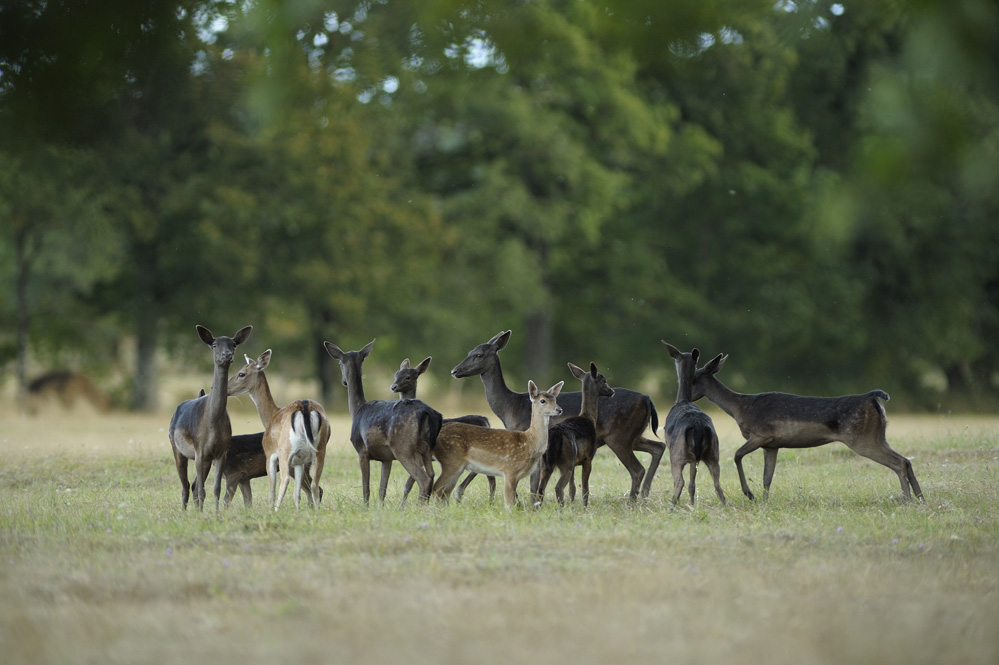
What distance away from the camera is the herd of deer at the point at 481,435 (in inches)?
355

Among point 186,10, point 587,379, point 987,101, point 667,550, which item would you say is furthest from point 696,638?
point 587,379

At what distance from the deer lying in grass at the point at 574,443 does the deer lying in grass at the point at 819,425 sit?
49.0 inches

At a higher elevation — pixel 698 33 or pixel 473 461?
pixel 698 33

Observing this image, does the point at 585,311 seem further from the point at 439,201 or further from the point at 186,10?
the point at 186,10

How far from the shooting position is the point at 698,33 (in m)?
3.46

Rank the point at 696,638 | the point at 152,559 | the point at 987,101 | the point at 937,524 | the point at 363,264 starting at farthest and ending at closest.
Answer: the point at 363,264 → the point at 937,524 → the point at 152,559 → the point at 696,638 → the point at 987,101

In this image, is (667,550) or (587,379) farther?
(587,379)

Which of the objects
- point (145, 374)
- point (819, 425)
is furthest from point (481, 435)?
point (145, 374)

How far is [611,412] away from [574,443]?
0.96 m

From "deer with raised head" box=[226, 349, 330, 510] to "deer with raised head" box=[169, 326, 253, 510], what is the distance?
0.32 m

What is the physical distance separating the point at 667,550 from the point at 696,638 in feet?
6.96

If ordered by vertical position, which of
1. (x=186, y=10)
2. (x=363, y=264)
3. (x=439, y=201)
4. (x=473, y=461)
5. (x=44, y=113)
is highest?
(x=439, y=201)

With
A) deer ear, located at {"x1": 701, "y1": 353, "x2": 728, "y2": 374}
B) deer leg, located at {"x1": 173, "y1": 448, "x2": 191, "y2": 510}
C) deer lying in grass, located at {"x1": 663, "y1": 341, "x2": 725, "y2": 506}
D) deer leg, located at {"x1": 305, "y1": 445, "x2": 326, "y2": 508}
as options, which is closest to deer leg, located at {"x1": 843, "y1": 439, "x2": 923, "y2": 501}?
deer lying in grass, located at {"x1": 663, "y1": 341, "x2": 725, "y2": 506}

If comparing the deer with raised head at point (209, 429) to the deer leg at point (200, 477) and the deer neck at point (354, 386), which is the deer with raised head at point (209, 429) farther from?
the deer neck at point (354, 386)
